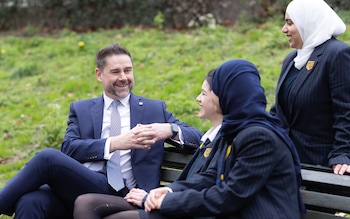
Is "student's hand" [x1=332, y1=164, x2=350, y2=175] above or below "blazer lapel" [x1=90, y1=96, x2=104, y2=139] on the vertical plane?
below

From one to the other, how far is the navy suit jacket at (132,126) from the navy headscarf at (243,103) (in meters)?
1.05

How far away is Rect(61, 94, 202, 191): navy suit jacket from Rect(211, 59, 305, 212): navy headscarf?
1.05m

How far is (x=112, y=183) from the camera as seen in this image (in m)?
4.18

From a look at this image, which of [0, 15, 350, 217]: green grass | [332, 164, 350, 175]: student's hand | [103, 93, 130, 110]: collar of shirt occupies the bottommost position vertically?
[0, 15, 350, 217]: green grass

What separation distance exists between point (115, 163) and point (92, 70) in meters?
5.18

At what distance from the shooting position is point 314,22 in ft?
12.7

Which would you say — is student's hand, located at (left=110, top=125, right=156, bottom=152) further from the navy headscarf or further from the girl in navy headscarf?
the navy headscarf


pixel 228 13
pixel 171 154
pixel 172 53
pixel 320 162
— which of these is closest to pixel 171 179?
pixel 171 154

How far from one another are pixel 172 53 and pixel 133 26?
101 inches

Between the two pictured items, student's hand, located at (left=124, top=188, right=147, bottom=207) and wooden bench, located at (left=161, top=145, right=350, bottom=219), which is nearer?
wooden bench, located at (left=161, top=145, right=350, bottom=219)

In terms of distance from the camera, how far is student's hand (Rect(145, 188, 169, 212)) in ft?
11.1

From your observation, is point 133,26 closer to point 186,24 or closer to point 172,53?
point 186,24

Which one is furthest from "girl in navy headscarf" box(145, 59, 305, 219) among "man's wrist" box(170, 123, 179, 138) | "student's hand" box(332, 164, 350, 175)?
"man's wrist" box(170, 123, 179, 138)

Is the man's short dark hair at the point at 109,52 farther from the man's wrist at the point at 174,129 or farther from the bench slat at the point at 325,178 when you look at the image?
the bench slat at the point at 325,178
